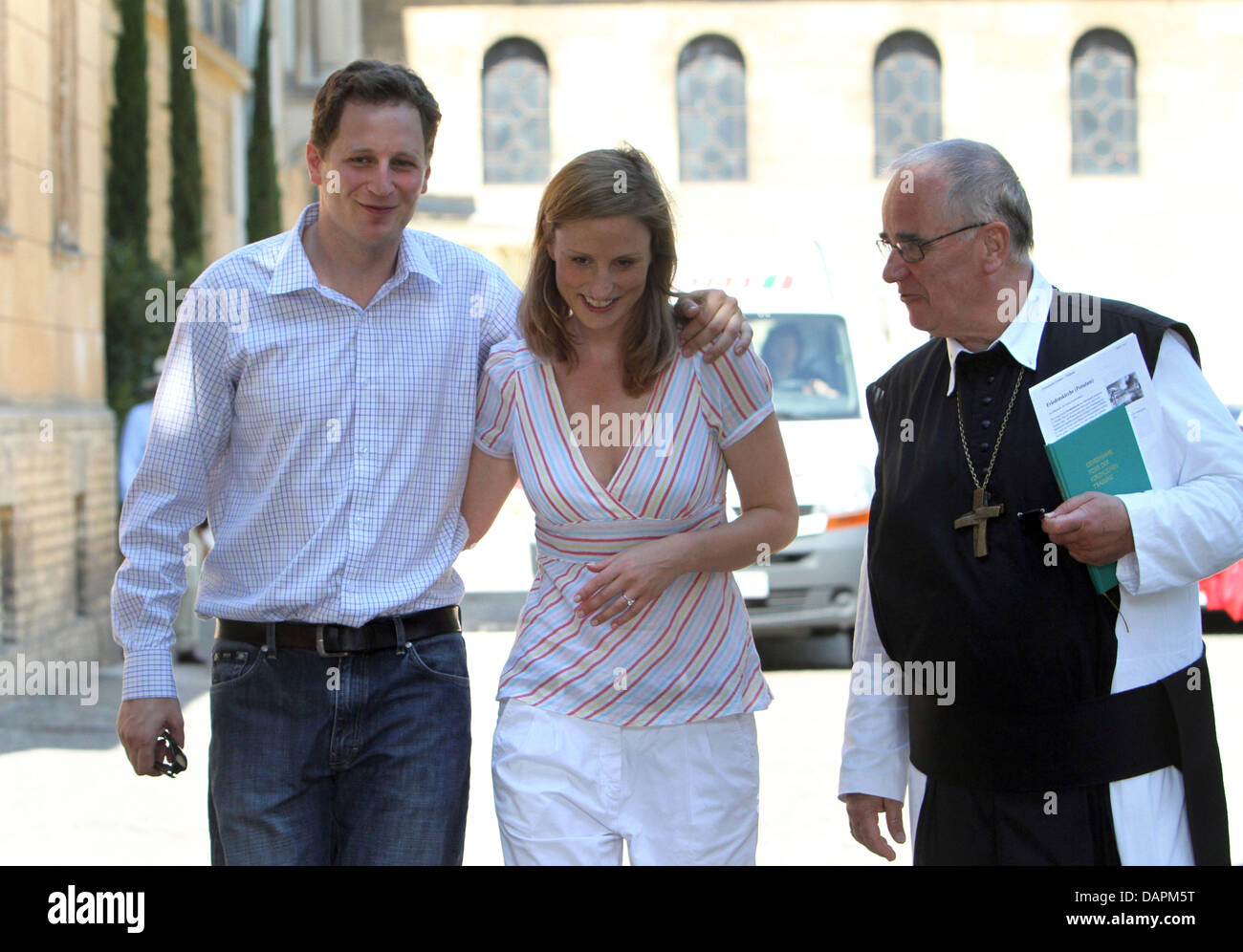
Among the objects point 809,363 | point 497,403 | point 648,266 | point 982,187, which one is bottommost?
A: point 497,403

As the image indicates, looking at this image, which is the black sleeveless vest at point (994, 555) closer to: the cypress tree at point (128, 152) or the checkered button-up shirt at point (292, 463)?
the checkered button-up shirt at point (292, 463)

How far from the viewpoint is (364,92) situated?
10.8 feet

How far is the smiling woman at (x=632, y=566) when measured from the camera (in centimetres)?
318

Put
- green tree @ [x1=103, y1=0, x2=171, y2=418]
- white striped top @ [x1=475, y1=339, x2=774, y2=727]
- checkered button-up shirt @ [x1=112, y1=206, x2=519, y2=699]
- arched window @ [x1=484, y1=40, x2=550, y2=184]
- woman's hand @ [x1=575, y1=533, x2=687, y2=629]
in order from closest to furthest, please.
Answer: woman's hand @ [x1=575, y1=533, x2=687, y2=629] → white striped top @ [x1=475, y1=339, x2=774, y2=727] → checkered button-up shirt @ [x1=112, y1=206, x2=519, y2=699] → green tree @ [x1=103, y1=0, x2=171, y2=418] → arched window @ [x1=484, y1=40, x2=550, y2=184]

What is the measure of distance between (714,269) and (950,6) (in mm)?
18169

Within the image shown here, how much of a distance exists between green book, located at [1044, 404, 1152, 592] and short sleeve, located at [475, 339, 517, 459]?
1.11 metres

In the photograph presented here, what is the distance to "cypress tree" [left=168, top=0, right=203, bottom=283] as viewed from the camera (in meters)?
17.2

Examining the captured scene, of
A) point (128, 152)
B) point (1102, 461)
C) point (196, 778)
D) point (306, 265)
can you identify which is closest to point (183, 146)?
point (128, 152)

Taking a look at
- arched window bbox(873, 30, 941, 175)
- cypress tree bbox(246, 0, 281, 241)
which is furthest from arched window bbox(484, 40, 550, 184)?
cypress tree bbox(246, 0, 281, 241)

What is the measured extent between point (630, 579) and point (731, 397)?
1.49 feet

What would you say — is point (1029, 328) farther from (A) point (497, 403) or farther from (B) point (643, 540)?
(A) point (497, 403)

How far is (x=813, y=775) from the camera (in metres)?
7.70

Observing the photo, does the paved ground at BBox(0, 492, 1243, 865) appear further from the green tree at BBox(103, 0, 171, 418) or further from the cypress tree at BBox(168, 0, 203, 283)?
the cypress tree at BBox(168, 0, 203, 283)
